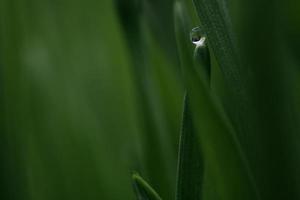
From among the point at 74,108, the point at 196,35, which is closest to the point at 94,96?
the point at 74,108

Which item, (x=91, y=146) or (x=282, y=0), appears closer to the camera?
(x=282, y=0)

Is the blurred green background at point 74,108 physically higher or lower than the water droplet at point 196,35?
lower

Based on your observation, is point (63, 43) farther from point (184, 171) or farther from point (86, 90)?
point (184, 171)

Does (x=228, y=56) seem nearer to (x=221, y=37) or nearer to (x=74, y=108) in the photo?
(x=221, y=37)

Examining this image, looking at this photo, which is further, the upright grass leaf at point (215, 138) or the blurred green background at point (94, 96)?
the blurred green background at point (94, 96)

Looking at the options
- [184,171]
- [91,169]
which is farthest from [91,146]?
[184,171]
